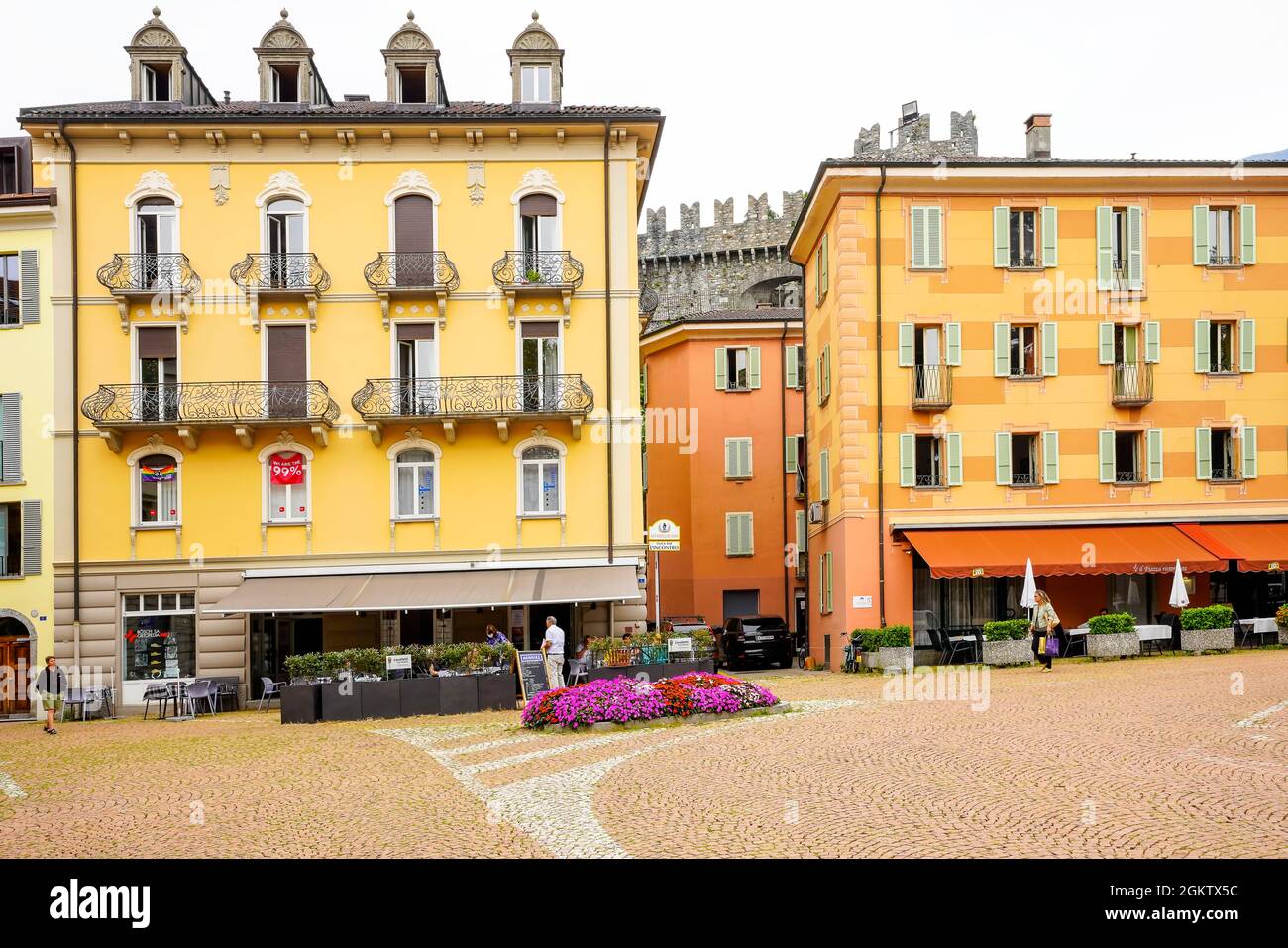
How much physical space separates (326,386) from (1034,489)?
59.1 feet

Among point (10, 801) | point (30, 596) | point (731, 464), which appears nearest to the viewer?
point (10, 801)

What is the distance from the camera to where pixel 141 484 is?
31.3 meters

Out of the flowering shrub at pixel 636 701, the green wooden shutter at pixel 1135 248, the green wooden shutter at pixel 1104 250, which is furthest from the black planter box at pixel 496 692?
the green wooden shutter at pixel 1135 248

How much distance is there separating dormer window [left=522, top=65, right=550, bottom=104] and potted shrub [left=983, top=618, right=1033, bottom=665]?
1706 cm

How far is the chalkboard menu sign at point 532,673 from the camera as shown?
2409 centimetres

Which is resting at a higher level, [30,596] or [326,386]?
[326,386]

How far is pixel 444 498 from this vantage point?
31.4 meters

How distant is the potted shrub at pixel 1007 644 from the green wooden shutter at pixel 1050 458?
572 cm

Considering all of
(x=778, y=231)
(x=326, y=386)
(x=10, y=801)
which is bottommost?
(x=10, y=801)

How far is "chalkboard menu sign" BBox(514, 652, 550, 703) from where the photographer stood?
24.1m

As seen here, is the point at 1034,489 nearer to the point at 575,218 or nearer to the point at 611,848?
the point at 575,218

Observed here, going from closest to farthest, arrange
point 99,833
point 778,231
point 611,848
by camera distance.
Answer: point 611,848 → point 99,833 → point 778,231

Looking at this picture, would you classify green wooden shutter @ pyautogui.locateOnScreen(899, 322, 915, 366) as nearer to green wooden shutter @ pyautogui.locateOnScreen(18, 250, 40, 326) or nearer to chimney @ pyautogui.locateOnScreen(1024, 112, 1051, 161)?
chimney @ pyautogui.locateOnScreen(1024, 112, 1051, 161)
